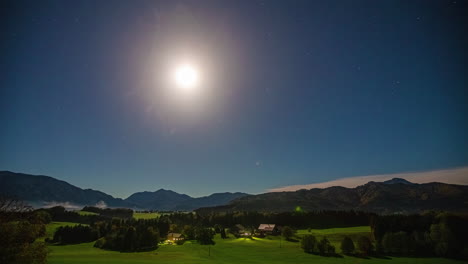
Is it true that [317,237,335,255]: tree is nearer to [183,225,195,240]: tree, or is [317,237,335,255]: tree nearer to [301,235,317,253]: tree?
[301,235,317,253]: tree

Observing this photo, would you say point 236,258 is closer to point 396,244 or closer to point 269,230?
point 396,244

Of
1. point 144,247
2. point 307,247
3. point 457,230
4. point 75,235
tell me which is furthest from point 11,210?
point 75,235

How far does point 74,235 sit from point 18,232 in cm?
12674

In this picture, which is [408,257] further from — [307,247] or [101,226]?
[101,226]

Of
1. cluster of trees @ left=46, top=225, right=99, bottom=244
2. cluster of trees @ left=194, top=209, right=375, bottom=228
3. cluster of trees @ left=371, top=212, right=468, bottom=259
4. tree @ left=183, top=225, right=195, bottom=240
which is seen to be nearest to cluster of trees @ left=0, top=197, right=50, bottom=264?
cluster of trees @ left=371, top=212, right=468, bottom=259

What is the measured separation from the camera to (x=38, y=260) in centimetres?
2916

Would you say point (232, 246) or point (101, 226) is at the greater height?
point (101, 226)

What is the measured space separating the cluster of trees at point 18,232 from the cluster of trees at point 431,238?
97928mm

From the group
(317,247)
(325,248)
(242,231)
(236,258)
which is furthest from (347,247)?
(242,231)

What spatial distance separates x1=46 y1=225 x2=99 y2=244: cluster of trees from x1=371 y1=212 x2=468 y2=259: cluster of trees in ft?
425

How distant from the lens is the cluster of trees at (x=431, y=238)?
88.7 meters

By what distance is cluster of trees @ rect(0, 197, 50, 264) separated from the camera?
2580 centimetres

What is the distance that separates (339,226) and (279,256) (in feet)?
335

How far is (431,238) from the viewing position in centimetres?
9444
